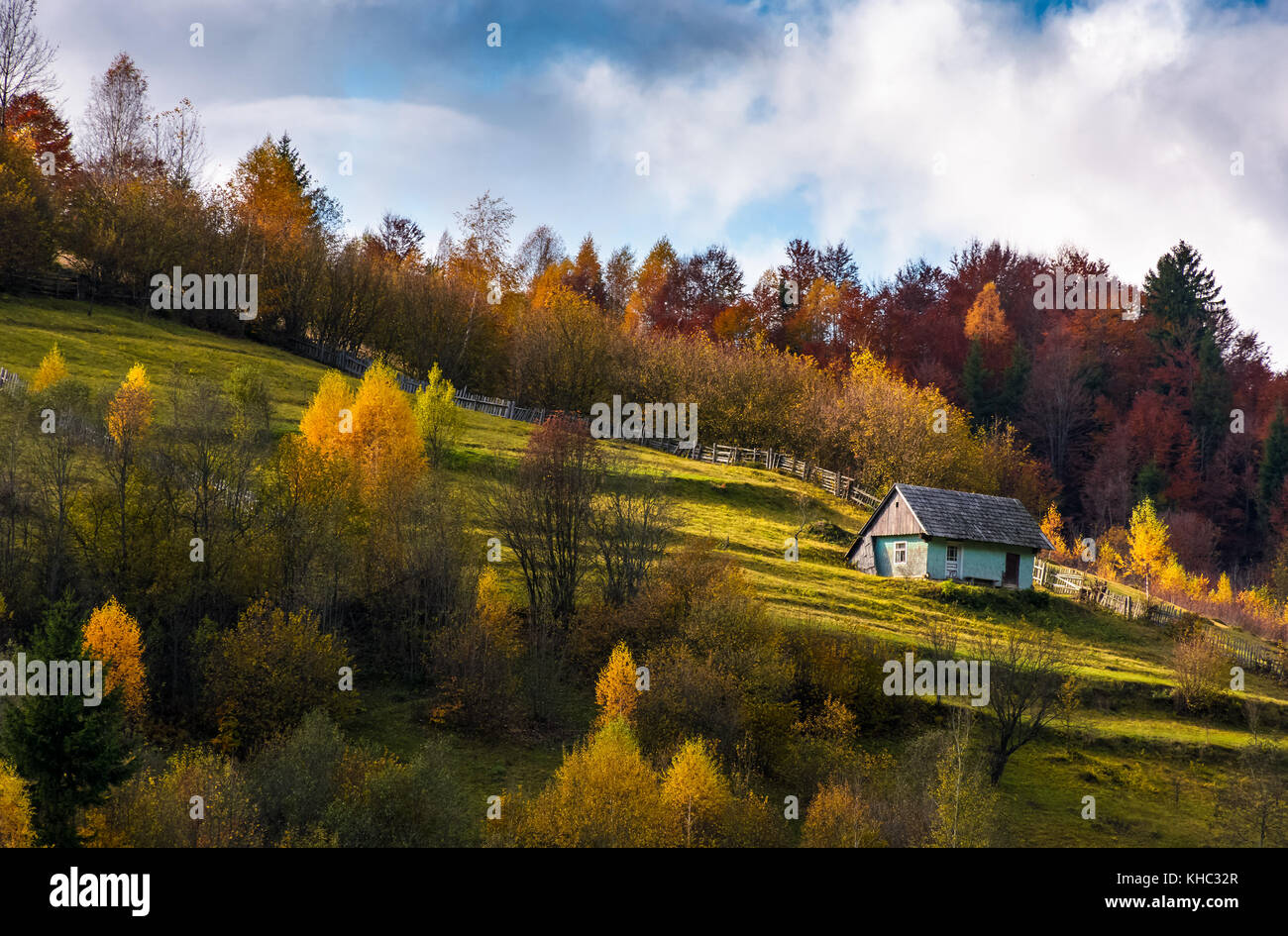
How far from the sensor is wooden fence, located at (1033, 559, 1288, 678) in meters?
39.4

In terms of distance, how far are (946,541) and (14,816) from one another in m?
36.9

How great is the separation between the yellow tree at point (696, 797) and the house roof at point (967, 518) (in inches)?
944

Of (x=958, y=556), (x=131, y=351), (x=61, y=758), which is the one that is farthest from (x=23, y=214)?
(x=958, y=556)

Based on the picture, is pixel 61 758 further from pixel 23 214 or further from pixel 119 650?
pixel 23 214

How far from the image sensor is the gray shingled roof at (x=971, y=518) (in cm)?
4506

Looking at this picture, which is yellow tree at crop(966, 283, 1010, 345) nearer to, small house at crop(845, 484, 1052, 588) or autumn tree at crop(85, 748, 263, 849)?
small house at crop(845, 484, 1052, 588)

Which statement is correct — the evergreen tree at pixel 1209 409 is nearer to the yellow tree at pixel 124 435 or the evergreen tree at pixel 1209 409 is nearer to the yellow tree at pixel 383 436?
the yellow tree at pixel 383 436

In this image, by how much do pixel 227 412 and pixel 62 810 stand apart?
18065 millimetres

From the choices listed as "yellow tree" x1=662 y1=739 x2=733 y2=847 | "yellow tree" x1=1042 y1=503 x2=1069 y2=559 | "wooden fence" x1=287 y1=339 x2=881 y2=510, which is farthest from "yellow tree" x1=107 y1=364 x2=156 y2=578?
"yellow tree" x1=1042 y1=503 x2=1069 y2=559

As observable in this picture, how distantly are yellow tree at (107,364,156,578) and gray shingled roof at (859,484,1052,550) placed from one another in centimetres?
3114

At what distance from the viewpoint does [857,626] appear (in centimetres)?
3516

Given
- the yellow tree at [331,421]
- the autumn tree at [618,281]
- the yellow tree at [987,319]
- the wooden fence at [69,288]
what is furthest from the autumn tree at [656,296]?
the yellow tree at [331,421]

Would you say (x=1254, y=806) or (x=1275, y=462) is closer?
(x=1254, y=806)

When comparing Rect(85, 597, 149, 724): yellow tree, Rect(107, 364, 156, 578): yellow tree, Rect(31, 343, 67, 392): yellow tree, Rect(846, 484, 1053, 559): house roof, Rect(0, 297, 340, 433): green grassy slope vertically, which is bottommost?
Rect(85, 597, 149, 724): yellow tree
